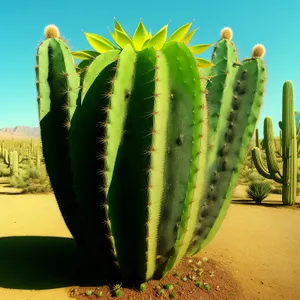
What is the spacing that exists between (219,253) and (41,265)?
2.62 meters

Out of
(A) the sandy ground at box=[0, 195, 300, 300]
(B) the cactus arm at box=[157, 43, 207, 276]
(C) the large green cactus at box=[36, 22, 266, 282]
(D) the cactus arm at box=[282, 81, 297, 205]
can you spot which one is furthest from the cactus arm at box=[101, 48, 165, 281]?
(D) the cactus arm at box=[282, 81, 297, 205]

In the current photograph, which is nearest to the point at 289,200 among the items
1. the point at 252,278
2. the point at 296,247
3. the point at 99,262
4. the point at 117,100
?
the point at 296,247

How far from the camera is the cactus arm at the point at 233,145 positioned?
436 centimetres

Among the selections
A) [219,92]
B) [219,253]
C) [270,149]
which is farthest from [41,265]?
[270,149]

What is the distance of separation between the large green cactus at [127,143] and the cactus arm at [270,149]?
29.2 feet

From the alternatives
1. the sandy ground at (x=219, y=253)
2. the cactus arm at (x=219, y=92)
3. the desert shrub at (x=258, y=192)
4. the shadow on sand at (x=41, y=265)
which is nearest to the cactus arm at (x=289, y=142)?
the desert shrub at (x=258, y=192)

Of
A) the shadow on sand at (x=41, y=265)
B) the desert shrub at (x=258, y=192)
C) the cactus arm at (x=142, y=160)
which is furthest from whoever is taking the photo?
the desert shrub at (x=258, y=192)

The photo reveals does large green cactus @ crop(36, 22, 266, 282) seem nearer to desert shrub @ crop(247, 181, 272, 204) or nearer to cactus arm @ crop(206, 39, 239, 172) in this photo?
cactus arm @ crop(206, 39, 239, 172)

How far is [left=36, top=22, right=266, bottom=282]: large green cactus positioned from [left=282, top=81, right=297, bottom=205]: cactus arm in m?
7.81

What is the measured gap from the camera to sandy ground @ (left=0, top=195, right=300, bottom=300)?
398 cm

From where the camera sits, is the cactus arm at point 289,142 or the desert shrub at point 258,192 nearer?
the desert shrub at point 258,192

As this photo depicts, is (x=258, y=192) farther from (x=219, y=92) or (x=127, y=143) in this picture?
(x=127, y=143)

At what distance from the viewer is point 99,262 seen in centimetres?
372

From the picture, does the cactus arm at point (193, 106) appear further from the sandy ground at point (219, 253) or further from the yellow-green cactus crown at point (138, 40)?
the sandy ground at point (219, 253)
